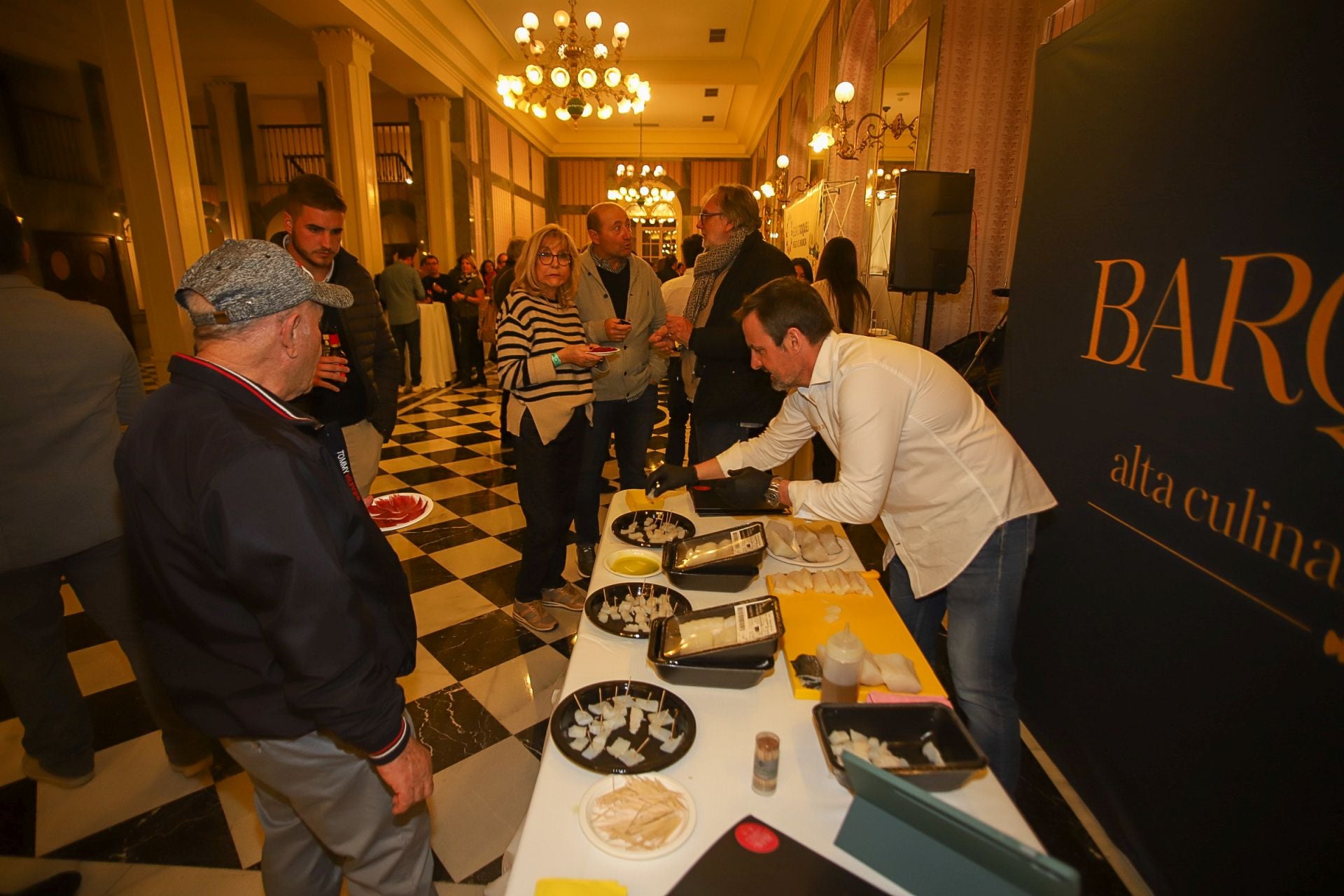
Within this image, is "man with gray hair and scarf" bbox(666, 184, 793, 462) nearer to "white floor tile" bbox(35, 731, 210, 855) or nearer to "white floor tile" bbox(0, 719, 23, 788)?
"white floor tile" bbox(35, 731, 210, 855)

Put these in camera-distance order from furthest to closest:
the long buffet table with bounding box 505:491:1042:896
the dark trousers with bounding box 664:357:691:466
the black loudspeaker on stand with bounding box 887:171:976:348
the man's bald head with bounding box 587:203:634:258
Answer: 1. the dark trousers with bounding box 664:357:691:466
2. the black loudspeaker on stand with bounding box 887:171:976:348
3. the man's bald head with bounding box 587:203:634:258
4. the long buffet table with bounding box 505:491:1042:896

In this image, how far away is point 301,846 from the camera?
122 centimetres

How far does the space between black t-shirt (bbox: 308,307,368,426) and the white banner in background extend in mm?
3963

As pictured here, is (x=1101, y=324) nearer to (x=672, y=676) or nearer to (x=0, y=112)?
(x=672, y=676)

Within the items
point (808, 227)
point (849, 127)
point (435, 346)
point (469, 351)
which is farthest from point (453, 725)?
point (469, 351)

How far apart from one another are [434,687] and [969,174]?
3.36 metres

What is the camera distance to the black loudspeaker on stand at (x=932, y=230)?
3098 millimetres

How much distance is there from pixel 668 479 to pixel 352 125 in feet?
20.1

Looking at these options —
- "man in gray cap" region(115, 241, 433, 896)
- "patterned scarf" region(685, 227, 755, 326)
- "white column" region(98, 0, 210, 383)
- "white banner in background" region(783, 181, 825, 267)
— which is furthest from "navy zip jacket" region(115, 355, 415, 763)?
"white banner in background" region(783, 181, 825, 267)

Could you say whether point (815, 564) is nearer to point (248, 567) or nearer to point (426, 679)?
point (248, 567)

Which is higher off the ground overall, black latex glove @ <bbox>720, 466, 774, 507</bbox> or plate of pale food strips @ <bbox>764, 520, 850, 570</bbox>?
black latex glove @ <bbox>720, 466, 774, 507</bbox>

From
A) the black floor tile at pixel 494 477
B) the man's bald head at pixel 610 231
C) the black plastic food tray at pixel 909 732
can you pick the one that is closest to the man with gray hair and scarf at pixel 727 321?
the man's bald head at pixel 610 231

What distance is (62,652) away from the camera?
67.6 inches

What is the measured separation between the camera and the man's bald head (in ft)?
8.26
